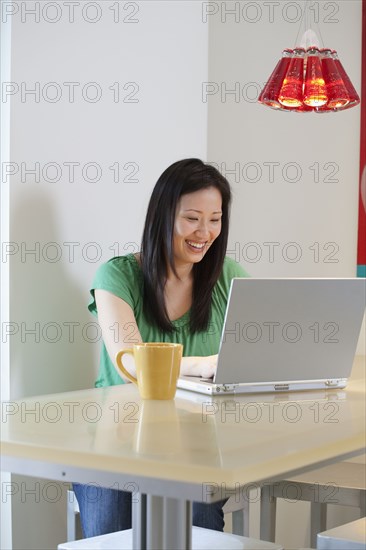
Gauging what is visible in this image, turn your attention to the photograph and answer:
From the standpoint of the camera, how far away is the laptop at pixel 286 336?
1594mm

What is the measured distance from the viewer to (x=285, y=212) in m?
3.22

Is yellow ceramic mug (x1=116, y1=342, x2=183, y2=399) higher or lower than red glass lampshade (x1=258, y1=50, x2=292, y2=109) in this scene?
lower

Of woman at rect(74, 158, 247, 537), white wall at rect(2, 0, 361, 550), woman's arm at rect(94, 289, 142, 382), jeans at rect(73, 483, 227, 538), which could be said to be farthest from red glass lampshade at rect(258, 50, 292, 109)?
jeans at rect(73, 483, 227, 538)

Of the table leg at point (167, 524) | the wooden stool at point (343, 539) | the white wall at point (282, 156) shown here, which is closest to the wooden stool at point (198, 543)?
the wooden stool at point (343, 539)

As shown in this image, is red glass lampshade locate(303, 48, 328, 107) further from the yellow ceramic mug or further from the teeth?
the yellow ceramic mug

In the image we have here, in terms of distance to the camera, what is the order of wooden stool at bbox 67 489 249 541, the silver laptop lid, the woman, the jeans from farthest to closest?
wooden stool at bbox 67 489 249 541
the woman
the jeans
the silver laptop lid

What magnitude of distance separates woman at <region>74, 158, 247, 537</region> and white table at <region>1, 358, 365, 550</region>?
476 mm

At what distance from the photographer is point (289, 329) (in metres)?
1.64

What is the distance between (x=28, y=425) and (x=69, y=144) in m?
1.44

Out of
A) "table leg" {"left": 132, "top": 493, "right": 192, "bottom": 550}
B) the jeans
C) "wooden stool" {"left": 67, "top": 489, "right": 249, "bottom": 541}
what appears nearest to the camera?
"table leg" {"left": 132, "top": 493, "right": 192, "bottom": 550}

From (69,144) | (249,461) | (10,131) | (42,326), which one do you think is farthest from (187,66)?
(249,461)

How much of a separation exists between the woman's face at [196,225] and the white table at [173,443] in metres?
0.67

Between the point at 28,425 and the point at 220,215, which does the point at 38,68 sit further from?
the point at 28,425

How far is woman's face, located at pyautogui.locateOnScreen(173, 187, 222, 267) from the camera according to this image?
2.22 metres
